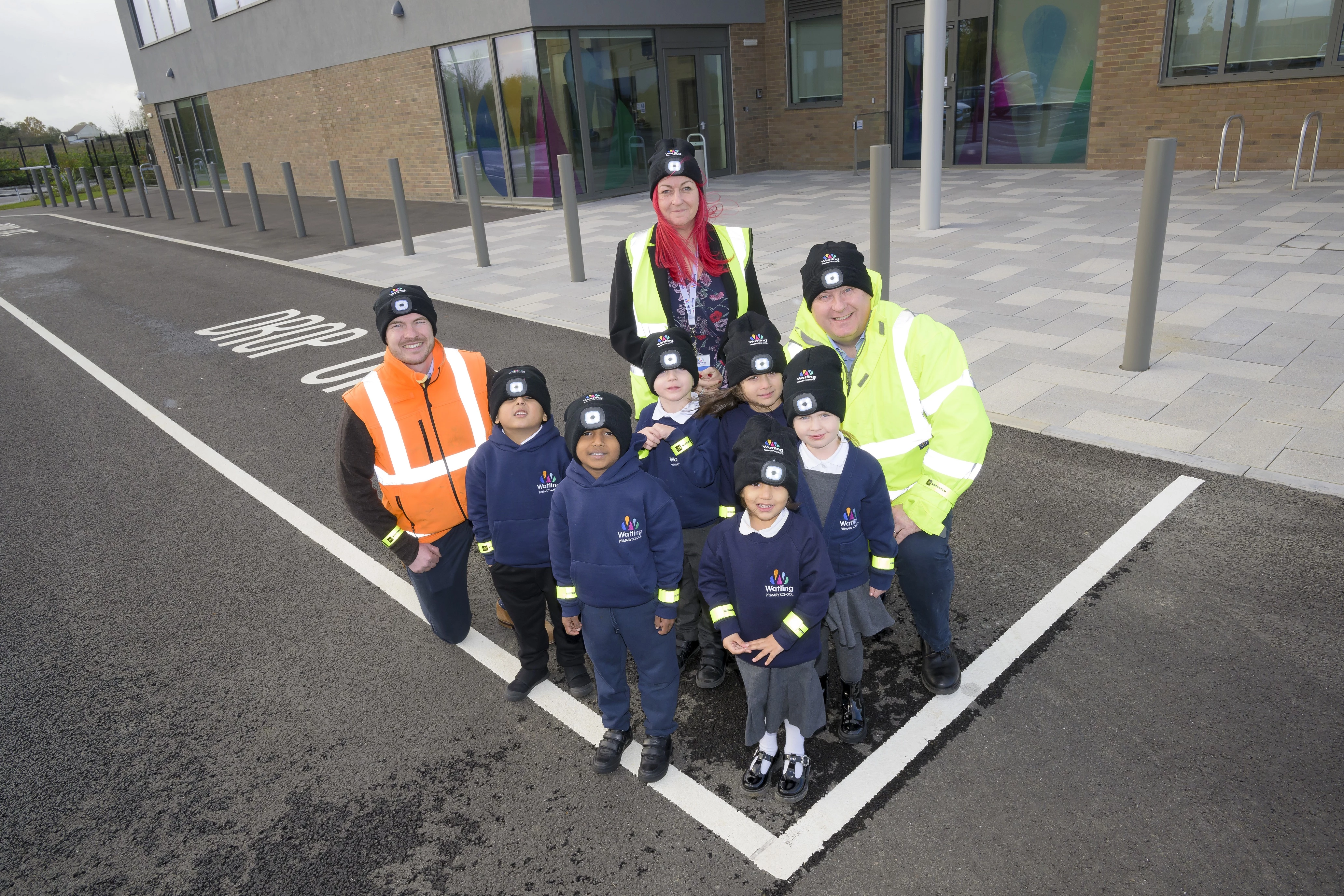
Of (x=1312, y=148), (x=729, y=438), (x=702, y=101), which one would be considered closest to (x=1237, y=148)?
(x=1312, y=148)

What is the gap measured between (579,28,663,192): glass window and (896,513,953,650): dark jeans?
16.2m

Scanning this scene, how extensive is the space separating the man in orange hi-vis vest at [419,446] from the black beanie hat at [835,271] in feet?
5.08

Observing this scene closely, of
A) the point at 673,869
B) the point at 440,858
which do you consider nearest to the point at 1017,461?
the point at 673,869

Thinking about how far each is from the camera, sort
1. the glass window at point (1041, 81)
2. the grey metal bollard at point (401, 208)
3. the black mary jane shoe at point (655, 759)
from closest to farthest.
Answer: the black mary jane shoe at point (655, 759)
the grey metal bollard at point (401, 208)
the glass window at point (1041, 81)

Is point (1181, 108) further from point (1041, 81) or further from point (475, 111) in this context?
point (475, 111)

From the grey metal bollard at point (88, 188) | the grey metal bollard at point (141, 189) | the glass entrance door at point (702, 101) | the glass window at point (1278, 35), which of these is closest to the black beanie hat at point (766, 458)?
the glass window at point (1278, 35)

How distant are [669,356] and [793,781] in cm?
160

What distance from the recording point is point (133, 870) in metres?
2.93

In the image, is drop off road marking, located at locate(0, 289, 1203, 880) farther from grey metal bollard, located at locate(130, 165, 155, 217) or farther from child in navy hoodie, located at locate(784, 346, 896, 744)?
grey metal bollard, located at locate(130, 165, 155, 217)

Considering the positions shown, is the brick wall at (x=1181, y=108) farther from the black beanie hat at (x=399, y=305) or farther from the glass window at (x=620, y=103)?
the black beanie hat at (x=399, y=305)

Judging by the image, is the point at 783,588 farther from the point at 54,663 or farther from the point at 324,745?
the point at 54,663

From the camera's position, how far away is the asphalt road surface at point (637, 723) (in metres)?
2.75

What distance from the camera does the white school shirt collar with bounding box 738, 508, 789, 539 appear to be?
9.40ft

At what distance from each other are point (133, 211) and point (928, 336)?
3126 centimetres
